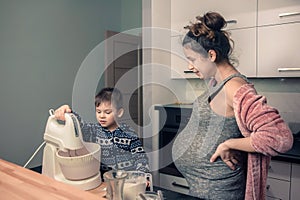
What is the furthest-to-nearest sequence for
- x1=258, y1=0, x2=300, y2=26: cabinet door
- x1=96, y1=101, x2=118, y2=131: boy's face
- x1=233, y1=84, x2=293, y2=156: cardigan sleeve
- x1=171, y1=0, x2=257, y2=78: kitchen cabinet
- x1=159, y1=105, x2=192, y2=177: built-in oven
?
x1=159, y1=105, x2=192, y2=177: built-in oven, x1=171, y1=0, x2=257, y2=78: kitchen cabinet, x1=258, y1=0, x2=300, y2=26: cabinet door, x1=96, y1=101, x2=118, y2=131: boy's face, x1=233, y1=84, x2=293, y2=156: cardigan sleeve

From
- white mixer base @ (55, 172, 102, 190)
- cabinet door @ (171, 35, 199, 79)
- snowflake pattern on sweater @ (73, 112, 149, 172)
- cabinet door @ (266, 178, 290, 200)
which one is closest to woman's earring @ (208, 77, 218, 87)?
snowflake pattern on sweater @ (73, 112, 149, 172)

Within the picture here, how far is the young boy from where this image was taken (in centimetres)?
108

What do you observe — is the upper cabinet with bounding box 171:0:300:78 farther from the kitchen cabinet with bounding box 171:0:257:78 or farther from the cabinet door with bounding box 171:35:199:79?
the cabinet door with bounding box 171:35:199:79

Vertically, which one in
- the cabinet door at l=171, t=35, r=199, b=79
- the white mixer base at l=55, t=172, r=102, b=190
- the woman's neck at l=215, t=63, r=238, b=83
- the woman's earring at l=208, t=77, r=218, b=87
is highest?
the cabinet door at l=171, t=35, r=199, b=79

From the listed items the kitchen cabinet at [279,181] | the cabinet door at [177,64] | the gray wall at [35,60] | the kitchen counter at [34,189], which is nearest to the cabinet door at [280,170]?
the kitchen cabinet at [279,181]

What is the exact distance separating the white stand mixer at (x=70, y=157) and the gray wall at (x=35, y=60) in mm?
A: 1264

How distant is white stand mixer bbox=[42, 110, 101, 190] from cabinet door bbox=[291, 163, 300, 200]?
45.1 inches

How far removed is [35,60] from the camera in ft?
7.04

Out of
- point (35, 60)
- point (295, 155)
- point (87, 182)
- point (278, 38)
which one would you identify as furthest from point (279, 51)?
point (35, 60)

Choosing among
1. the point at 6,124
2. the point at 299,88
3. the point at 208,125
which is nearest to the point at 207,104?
the point at 208,125

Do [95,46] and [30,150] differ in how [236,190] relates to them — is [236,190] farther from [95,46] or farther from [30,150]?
[95,46]

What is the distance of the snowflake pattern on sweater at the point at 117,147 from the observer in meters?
1.08

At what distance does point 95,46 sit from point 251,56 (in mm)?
1550

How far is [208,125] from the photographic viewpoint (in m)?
0.90
